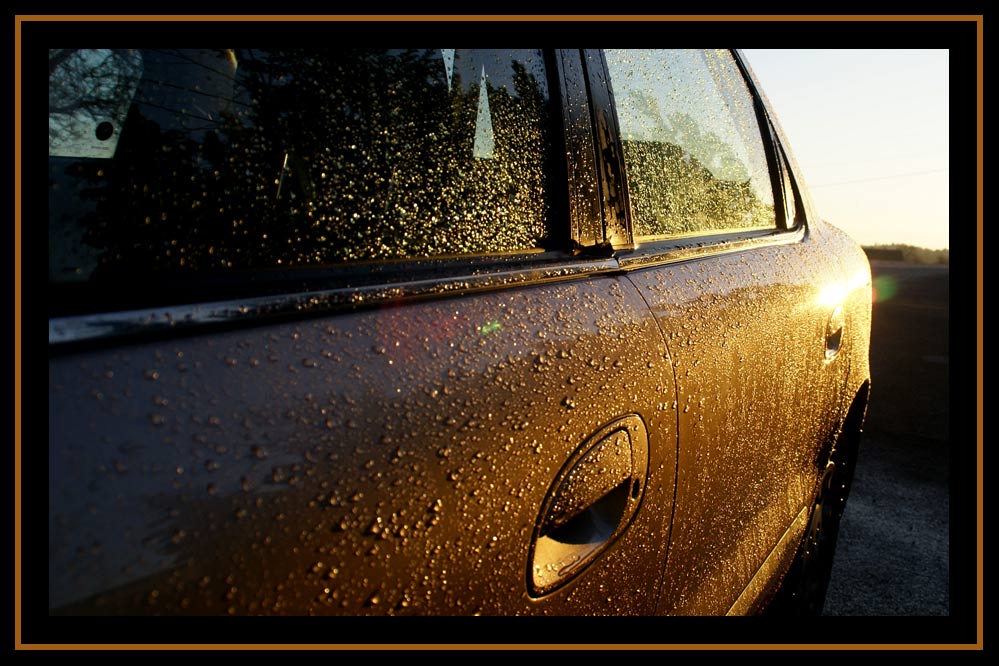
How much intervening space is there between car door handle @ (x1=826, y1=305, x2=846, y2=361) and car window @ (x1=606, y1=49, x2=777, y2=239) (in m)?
0.39

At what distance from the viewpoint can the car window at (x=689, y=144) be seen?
62.1 inches

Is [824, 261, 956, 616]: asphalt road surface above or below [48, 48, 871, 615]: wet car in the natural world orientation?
below

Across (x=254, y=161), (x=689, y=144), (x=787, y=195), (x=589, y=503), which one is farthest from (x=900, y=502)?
(x=254, y=161)

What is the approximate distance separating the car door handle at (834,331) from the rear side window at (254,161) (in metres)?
1.39

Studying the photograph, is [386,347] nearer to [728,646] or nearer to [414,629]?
[414,629]

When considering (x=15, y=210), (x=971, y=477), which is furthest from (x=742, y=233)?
(x=15, y=210)

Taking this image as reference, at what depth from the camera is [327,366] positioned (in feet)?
2.41

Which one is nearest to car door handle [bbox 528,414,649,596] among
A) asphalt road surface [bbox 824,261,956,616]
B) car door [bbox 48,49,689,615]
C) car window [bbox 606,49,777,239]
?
car door [bbox 48,49,689,615]

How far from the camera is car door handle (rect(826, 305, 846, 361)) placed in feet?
6.65

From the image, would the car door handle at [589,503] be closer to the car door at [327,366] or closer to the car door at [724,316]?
the car door at [327,366]

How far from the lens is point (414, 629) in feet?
2.51

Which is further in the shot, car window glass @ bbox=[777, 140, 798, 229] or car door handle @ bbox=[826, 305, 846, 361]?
car window glass @ bbox=[777, 140, 798, 229]

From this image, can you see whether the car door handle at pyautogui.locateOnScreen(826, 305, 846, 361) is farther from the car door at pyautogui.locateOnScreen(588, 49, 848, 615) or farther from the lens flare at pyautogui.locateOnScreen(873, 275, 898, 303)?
the lens flare at pyautogui.locateOnScreen(873, 275, 898, 303)

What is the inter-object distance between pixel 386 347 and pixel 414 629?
0.33 meters
